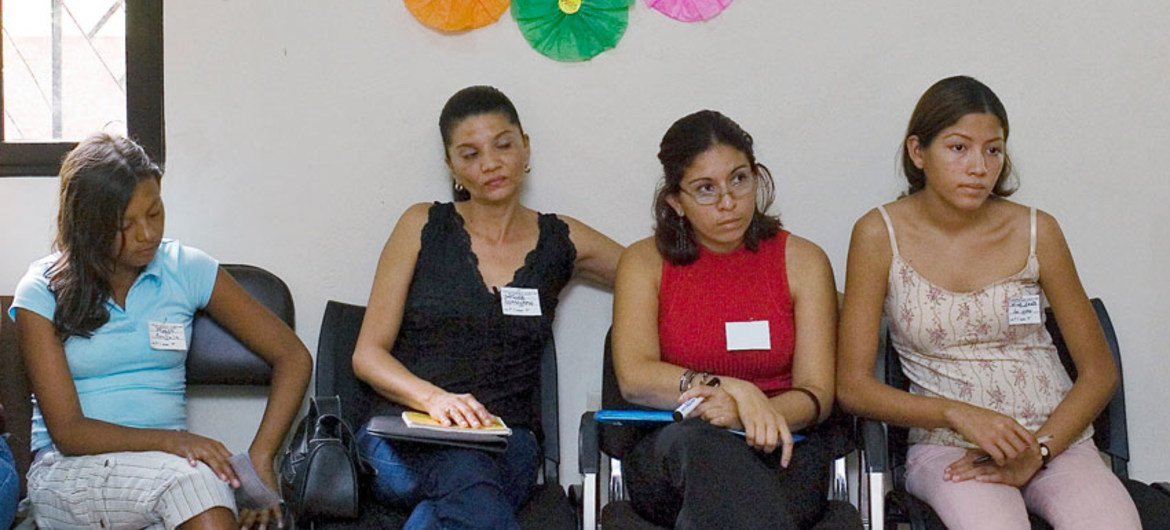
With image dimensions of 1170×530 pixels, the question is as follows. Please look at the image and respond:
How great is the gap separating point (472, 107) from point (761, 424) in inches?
43.6

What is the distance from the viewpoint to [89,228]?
9.51 feet

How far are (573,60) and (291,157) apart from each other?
81 centimetres

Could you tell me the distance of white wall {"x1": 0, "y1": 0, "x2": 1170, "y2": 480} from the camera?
11.2 ft

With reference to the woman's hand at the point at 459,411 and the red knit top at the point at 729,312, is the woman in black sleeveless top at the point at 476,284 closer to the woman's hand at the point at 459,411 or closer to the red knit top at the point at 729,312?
the woman's hand at the point at 459,411

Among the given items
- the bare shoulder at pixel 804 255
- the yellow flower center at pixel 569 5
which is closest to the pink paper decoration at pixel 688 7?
the yellow flower center at pixel 569 5

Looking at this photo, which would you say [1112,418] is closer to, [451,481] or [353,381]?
[451,481]

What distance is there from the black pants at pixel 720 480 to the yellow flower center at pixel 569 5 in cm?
122

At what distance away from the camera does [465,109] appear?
125 inches

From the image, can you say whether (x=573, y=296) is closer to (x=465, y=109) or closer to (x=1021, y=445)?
(x=465, y=109)

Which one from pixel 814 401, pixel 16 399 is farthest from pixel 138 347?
pixel 814 401

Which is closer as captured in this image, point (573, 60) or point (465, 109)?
point (465, 109)

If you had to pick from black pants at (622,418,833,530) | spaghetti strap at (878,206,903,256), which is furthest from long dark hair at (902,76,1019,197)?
black pants at (622,418,833,530)

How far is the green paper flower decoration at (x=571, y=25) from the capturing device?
338 centimetres

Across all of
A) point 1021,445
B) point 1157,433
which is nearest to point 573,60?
point 1021,445
